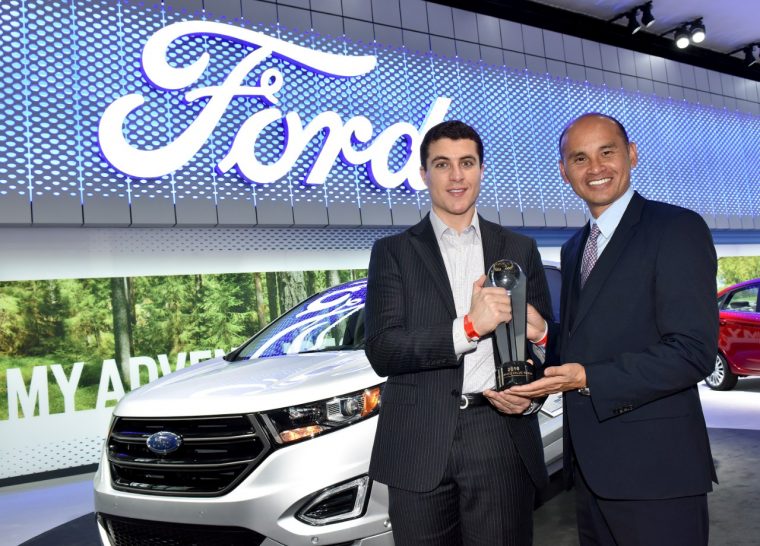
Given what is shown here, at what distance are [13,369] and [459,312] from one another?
632cm

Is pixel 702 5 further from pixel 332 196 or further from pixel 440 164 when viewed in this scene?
pixel 440 164

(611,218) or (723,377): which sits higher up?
(611,218)

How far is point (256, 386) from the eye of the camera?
2.80m

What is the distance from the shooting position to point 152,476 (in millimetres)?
2799

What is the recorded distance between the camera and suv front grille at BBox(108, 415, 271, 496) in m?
2.58

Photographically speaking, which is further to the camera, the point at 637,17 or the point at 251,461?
the point at 637,17

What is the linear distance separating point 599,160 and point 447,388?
0.74m

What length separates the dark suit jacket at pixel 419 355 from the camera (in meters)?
1.75

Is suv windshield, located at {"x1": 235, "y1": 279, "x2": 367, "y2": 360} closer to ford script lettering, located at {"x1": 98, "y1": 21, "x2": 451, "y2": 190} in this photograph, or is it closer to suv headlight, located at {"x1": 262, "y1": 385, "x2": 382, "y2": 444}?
suv headlight, located at {"x1": 262, "y1": 385, "x2": 382, "y2": 444}

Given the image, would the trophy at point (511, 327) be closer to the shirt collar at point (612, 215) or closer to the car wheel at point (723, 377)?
the shirt collar at point (612, 215)

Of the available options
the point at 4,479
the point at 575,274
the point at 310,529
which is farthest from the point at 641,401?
the point at 4,479

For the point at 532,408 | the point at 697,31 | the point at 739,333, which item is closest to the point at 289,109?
the point at 739,333

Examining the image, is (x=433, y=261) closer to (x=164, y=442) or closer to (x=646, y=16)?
(x=164, y=442)

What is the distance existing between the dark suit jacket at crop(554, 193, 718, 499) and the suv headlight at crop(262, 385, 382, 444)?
1151mm
